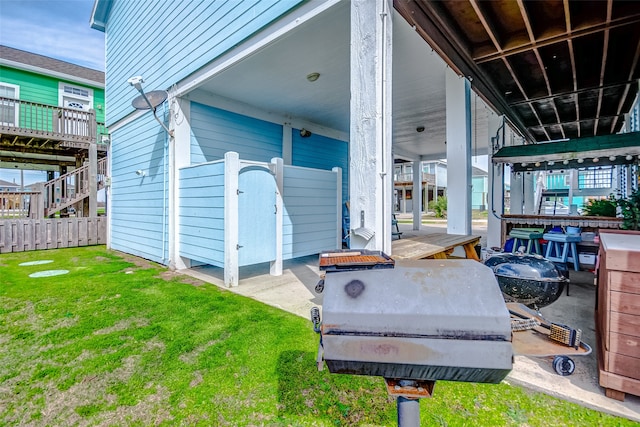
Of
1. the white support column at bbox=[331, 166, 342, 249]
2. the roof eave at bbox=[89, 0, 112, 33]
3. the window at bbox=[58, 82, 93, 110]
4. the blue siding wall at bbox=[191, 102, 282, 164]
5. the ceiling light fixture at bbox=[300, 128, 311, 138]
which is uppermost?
the roof eave at bbox=[89, 0, 112, 33]

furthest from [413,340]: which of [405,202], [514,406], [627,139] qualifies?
[405,202]

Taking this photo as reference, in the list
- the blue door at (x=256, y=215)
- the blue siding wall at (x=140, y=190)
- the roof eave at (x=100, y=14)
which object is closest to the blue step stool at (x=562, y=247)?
the blue door at (x=256, y=215)

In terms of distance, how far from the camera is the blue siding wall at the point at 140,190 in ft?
18.5

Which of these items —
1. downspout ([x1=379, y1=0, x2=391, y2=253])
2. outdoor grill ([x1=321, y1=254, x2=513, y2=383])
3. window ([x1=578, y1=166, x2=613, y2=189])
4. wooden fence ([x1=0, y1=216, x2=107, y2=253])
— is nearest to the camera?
outdoor grill ([x1=321, y1=254, x2=513, y2=383])

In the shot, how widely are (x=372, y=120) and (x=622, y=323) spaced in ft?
7.03

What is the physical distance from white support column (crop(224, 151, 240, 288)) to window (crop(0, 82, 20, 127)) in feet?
27.3

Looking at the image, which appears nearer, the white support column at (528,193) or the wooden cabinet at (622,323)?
the wooden cabinet at (622,323)

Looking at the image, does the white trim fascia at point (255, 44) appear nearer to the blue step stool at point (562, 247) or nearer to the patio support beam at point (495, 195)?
the patio support beam at point (495, 195)

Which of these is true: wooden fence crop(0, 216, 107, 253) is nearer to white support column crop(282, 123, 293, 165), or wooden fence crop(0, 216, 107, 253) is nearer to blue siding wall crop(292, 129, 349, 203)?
white support column crop(282, 123, 293, 165)

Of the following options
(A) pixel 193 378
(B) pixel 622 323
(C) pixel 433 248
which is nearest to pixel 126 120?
(A) pixel 193 378

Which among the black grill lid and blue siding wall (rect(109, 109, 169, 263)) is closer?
the black grill lid

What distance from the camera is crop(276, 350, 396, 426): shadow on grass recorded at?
161 cm

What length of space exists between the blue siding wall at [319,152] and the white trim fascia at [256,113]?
160 mm

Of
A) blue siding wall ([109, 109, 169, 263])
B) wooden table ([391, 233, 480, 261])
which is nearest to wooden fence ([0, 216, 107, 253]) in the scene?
blue siding wall ([109, 109, 169, 263])
